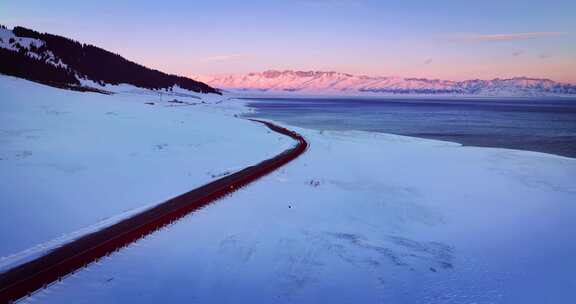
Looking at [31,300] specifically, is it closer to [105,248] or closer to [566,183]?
[105,248]

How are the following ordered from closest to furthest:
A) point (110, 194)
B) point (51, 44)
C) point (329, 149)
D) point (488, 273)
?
point (488, 273), point (110, 194), point (329, 149), point (51, 44)

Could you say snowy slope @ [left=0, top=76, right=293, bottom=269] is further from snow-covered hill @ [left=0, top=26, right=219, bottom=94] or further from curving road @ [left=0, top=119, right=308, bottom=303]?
snow-covered hill @ [left=0, top=26, right=219, bottom=94]

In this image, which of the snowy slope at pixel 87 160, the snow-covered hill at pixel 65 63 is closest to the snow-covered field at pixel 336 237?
the snowy slope at pixel 87 160

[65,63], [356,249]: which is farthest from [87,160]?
[65,63]

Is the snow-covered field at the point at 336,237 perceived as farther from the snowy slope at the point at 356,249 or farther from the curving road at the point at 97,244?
the curving road at the point at 97,244

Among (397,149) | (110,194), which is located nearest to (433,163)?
(397,149)

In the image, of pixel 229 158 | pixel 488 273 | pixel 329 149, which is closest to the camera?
pixel 488 273

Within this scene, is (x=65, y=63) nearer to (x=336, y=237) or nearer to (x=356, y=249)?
(x=336, y=237)
